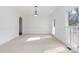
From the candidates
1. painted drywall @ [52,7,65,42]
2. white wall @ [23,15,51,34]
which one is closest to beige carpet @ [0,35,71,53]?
painted drywall @ [52,7,65,42]

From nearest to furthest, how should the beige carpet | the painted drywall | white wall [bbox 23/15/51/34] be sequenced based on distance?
the beige carpet < the painted drywall < white wall [bbox 23/15/51/34]

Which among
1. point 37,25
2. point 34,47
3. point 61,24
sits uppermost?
point 61,24

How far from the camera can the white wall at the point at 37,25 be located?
12.9m

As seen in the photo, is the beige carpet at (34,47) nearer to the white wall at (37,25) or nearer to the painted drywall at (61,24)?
the painted drywall at (61,24)

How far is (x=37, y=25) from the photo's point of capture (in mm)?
13281

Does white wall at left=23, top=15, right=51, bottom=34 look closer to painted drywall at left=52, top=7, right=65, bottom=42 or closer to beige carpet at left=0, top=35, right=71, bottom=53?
painted drywall at left=52, top=7, right=65, bottom=42

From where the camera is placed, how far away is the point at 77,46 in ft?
12.8

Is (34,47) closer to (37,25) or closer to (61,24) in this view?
(61,24)

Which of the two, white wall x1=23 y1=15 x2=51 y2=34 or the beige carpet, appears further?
white wall x1=23 y1=15 x2=51 y2=34

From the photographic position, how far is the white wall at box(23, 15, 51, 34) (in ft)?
42.3

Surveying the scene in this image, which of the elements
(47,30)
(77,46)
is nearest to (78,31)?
(77,46)

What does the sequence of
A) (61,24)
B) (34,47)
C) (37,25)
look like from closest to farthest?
(34,47) → (61,24) → (37,25)

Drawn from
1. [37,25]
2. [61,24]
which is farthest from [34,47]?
[37,25]
